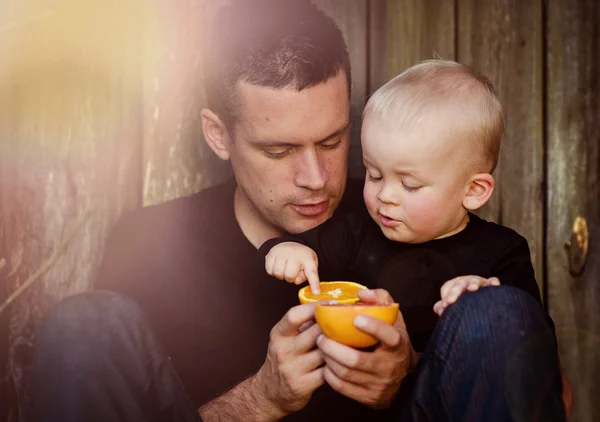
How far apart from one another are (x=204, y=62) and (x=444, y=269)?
88cm

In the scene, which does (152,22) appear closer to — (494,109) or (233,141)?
(233,141)

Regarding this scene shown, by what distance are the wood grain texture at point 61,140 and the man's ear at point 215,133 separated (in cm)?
18

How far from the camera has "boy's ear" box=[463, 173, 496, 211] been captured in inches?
61.6

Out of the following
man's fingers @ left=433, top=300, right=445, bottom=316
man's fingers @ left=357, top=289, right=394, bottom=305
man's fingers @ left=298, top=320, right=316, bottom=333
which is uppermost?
man's fingers @ left=357, top=289, right=394, bottom=305

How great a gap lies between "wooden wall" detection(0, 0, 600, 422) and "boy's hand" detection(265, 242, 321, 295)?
669mm

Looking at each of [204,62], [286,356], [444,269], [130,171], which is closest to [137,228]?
[130,171]

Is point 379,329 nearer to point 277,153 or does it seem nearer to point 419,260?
point 419,260

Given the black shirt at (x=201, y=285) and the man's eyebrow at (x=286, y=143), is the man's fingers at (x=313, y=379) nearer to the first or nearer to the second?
the black shirt at (x=201, y=285)

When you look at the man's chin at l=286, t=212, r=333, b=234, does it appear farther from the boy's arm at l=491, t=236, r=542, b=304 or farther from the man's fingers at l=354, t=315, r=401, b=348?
the man's fingers at l=354, t=315, r=401, b=348

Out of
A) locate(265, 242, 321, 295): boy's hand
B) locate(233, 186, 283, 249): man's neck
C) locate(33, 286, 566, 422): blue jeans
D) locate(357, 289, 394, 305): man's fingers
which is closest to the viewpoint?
locate(33, 286, 566, 422): blue jeans

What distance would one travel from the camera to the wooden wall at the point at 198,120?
1858 mm

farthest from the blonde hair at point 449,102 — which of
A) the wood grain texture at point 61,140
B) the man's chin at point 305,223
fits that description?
the wood grain texture at point 61,140

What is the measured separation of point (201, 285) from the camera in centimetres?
190

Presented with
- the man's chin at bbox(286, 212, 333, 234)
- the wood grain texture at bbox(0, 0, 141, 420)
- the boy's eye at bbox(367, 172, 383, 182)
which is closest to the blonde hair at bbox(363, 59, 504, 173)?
the boy's eye at bbox(367, 172, 383, 182)
